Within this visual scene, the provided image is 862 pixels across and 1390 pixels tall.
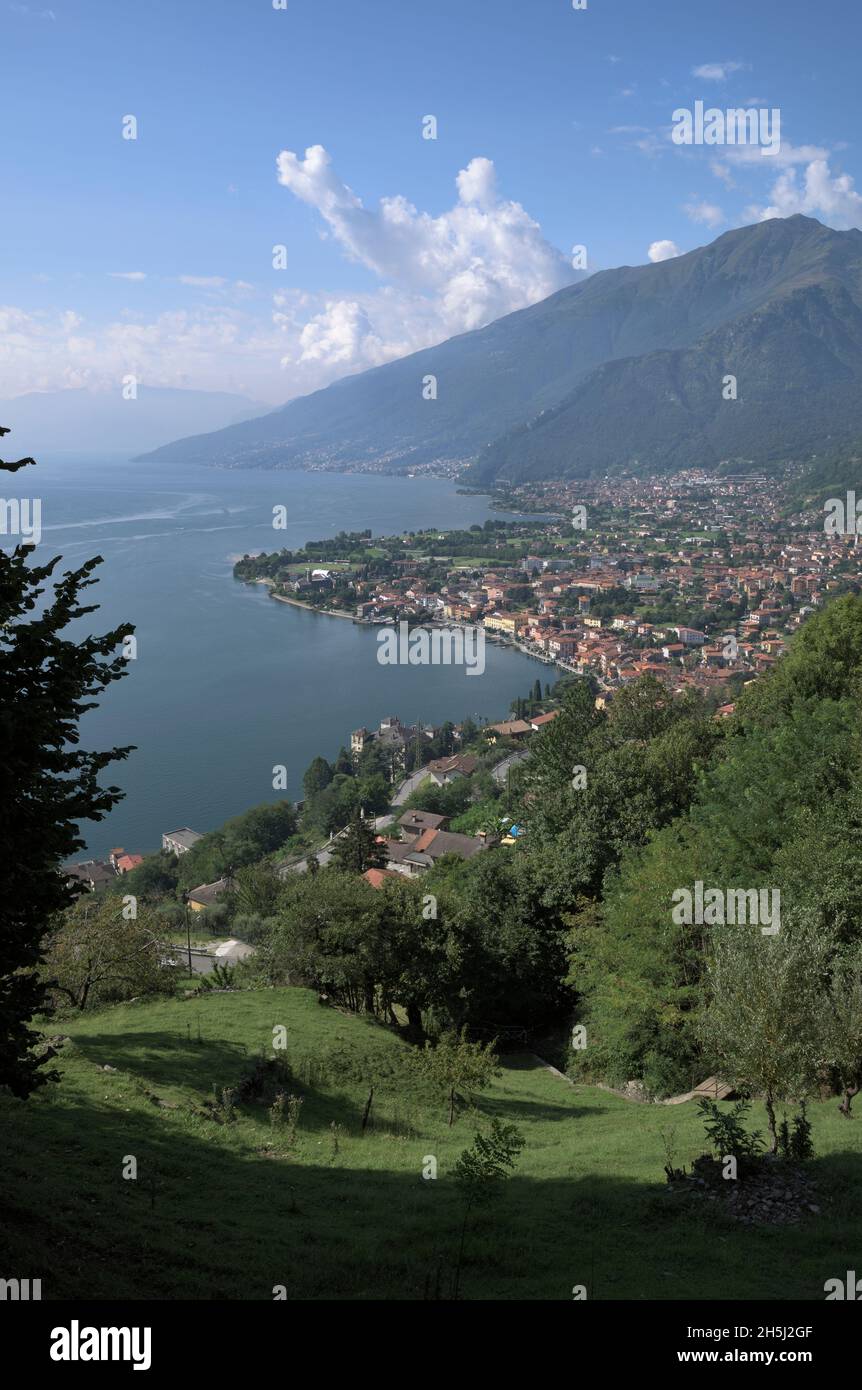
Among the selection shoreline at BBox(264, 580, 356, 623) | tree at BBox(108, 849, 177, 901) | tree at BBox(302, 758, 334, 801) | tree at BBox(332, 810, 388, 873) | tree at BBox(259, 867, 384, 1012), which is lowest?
tree at BBox(108, 849, 177, 901)

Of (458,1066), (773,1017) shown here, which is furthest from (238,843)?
(773,1017)

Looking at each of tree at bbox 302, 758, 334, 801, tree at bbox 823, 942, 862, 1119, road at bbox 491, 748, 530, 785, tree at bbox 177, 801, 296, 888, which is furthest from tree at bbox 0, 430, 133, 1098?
road at bbox 491, 748, 530, 785

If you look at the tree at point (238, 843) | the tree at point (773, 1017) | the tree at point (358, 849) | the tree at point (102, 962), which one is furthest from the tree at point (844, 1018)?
the tree at point (238, 843)

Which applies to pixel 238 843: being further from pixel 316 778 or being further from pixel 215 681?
pixel 215 681

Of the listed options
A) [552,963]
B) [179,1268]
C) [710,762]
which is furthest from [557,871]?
[179,1268]

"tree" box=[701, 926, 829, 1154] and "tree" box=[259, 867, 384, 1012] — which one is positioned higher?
"tree" box=[701, 926, 829, 1154]

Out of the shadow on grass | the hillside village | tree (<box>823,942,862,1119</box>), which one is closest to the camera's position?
the shadow on grass

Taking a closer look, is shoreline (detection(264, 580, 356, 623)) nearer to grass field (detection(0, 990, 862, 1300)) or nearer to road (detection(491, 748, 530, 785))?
road (detection(491, 748, 530, 785))
